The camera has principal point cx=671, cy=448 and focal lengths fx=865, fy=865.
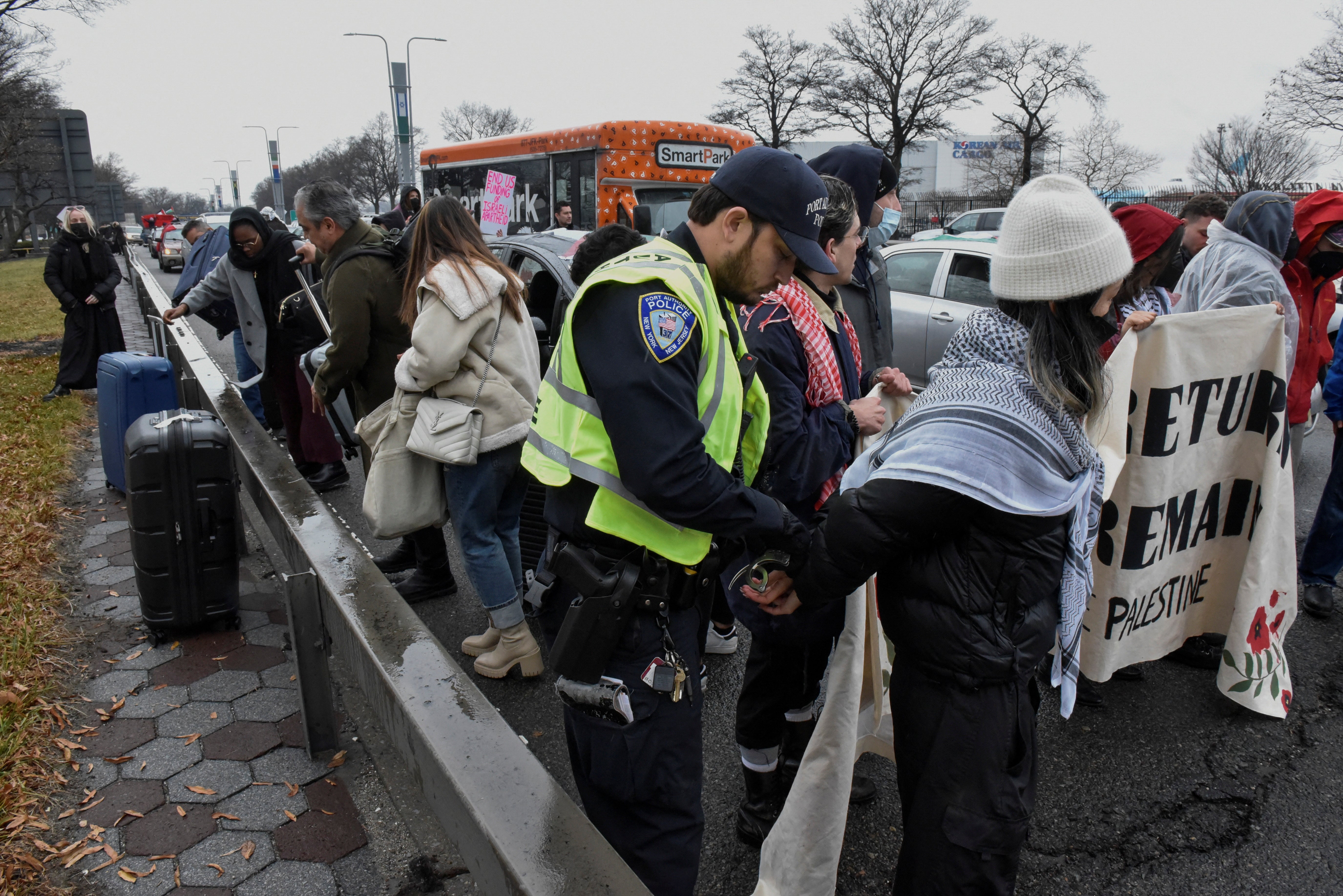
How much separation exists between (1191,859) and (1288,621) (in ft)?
4.00

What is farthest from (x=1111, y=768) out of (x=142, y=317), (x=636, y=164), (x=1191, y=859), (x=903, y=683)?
(x=142, y=317)

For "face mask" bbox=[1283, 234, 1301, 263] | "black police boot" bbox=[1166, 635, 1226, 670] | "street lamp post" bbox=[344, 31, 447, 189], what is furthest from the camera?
"street lamp post" bbox=[344, 31, 447, 189]

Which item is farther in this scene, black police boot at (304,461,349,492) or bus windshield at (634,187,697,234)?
bus windshield at (634,187,697,234)

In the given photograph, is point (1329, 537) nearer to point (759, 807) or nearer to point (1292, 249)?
point (1292, 249)

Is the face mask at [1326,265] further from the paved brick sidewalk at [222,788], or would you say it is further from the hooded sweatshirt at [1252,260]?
the paved brick sidewalk at [222,788]

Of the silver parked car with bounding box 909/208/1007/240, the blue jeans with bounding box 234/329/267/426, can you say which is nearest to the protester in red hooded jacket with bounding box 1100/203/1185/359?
the blue jeans with bounding box 234/329/267/426

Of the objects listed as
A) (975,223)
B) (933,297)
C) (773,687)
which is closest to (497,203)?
(933,297)

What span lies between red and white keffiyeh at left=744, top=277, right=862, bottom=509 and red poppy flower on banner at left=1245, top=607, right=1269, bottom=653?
199 centimetres

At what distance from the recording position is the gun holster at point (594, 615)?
1775mm

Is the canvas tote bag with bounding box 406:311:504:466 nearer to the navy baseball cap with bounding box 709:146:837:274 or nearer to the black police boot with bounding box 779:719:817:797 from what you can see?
the black police boot with bounding box 779:719:817:797

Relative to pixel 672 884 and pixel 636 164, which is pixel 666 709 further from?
pixel 636 164

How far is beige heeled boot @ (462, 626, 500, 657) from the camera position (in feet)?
12.5

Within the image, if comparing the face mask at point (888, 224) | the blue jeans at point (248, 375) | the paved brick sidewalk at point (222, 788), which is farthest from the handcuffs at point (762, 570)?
the blue jeans at point (248, 375)

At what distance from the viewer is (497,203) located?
535 inches
